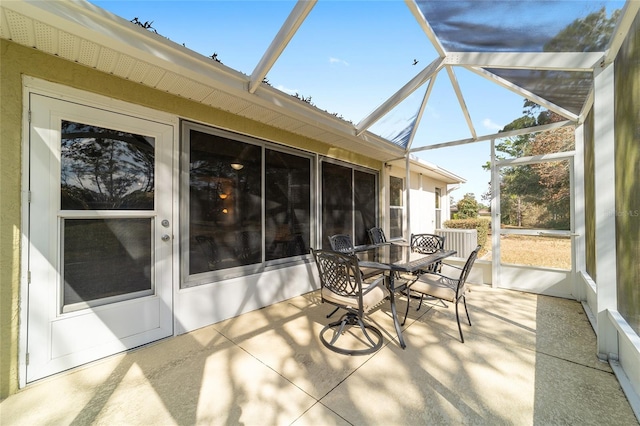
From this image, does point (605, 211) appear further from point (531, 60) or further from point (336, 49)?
point (336, 49)

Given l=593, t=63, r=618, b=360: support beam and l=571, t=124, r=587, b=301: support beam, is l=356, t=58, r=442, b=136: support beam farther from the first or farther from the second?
l=571, t=124, r=587, b=301: support beam

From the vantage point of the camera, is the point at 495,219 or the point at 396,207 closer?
the point at 495,219

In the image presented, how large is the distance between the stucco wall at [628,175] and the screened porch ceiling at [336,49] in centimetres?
25

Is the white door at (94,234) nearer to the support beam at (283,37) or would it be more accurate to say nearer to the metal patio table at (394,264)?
the support beam at (283,37)

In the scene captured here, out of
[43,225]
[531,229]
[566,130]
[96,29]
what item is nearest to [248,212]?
[43,225]

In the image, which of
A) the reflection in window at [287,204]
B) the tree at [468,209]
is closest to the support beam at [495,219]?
the reflection in window at [287,204]

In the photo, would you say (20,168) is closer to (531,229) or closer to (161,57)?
(161,57)

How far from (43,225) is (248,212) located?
1.81 m

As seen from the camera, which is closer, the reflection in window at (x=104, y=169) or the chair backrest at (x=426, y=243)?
the reflection in window at (x=104, y=169)

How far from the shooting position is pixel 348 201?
484 centimetres

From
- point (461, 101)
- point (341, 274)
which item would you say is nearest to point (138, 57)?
point (341, 274)

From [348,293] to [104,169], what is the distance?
101 inches

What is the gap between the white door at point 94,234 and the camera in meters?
1.86

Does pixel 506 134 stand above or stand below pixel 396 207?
above
